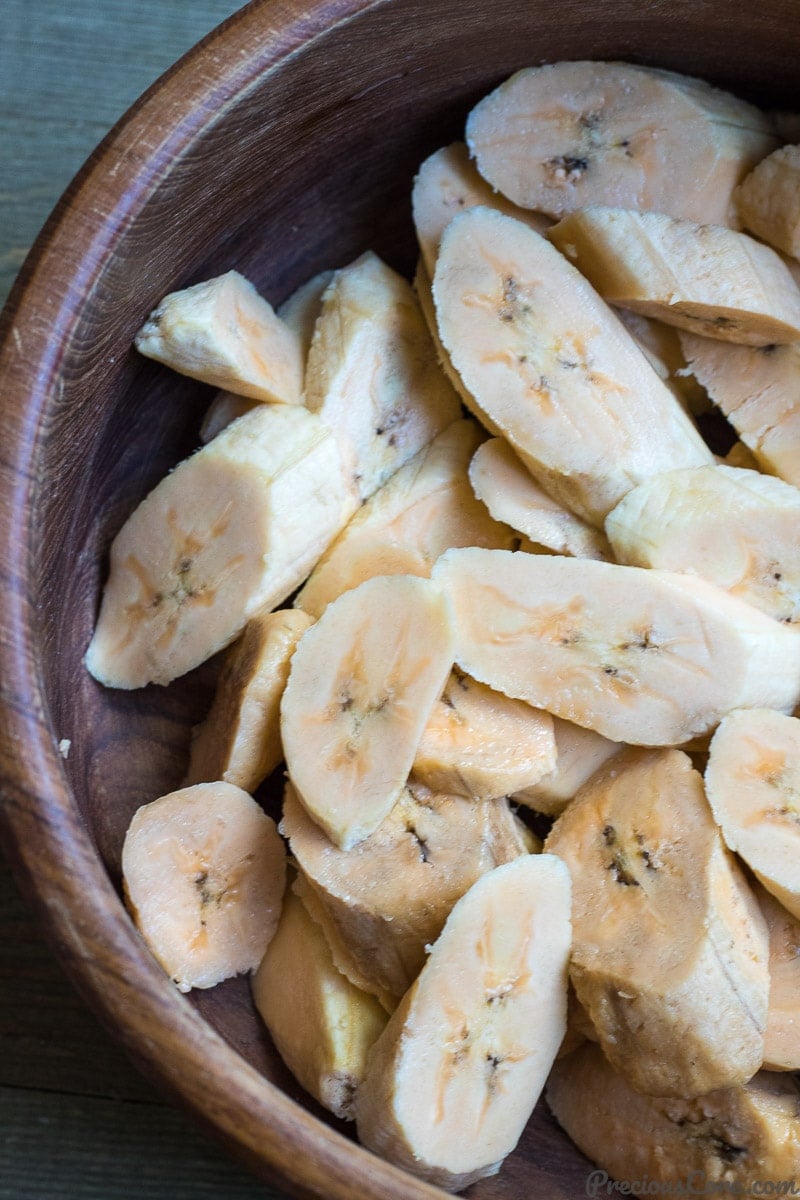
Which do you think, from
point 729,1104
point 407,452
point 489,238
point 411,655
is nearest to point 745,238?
point 489,238

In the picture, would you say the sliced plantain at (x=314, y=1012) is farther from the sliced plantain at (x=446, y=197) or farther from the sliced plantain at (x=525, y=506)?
the sliced plantain at (x=446, y=197)

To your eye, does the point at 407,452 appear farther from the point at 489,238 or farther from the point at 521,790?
the point at 521,790

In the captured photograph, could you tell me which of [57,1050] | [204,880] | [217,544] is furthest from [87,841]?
[57,1050]

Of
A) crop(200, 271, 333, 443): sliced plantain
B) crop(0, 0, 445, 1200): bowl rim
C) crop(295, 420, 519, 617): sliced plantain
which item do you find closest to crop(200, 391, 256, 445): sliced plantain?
crop(200, 271, 333, 443): sliced plantain

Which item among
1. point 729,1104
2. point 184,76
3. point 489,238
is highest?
point 184,76

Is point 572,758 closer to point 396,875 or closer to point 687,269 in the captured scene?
point 396,875

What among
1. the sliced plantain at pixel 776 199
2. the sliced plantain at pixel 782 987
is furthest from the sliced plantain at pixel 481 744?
→ the sliced plantain at pixel 776 199

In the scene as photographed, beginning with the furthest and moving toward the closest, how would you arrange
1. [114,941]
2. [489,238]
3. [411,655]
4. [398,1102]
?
[489,238]
[411,655]
[398,1102]
[114,941]
